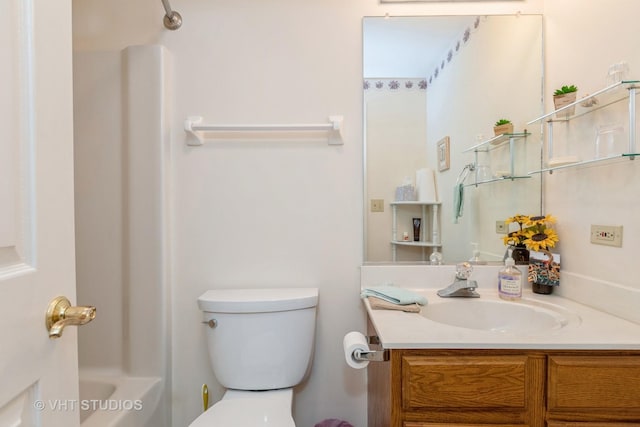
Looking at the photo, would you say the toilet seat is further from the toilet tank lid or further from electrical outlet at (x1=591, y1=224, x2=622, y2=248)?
electrical outlet at (x1=591, y1=224, x2=622, y2=248)

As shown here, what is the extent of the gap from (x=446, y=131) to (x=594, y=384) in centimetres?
101

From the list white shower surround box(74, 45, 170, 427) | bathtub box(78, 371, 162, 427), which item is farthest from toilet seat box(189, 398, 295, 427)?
white shower surround box(74, 45, 170, 427)

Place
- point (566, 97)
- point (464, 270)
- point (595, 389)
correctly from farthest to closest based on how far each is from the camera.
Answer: point (464, 270) → point (566, 97) → point (595, 389)

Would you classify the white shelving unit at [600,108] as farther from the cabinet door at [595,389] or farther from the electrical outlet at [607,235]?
the cabinet door at [595,389]

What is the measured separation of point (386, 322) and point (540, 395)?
432 millimetres

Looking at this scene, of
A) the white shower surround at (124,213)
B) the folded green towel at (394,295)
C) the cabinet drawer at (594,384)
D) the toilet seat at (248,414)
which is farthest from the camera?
the white shower surround at (124,213)

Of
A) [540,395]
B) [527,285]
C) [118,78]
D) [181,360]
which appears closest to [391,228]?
[527,285]

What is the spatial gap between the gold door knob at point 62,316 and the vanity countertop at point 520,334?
0.68 m

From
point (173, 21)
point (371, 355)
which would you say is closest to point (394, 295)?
point (371, 355)

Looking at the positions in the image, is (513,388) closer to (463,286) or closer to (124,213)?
(463,286)

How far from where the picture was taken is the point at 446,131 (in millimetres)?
1453

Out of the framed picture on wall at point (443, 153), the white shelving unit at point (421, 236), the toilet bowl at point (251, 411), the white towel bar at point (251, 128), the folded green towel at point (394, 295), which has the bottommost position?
the toilet bowl at point (251, 411)

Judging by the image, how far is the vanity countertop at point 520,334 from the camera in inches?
34.7

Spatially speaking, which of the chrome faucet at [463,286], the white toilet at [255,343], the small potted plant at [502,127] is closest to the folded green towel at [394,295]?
the chrome faucet at [463,286]
